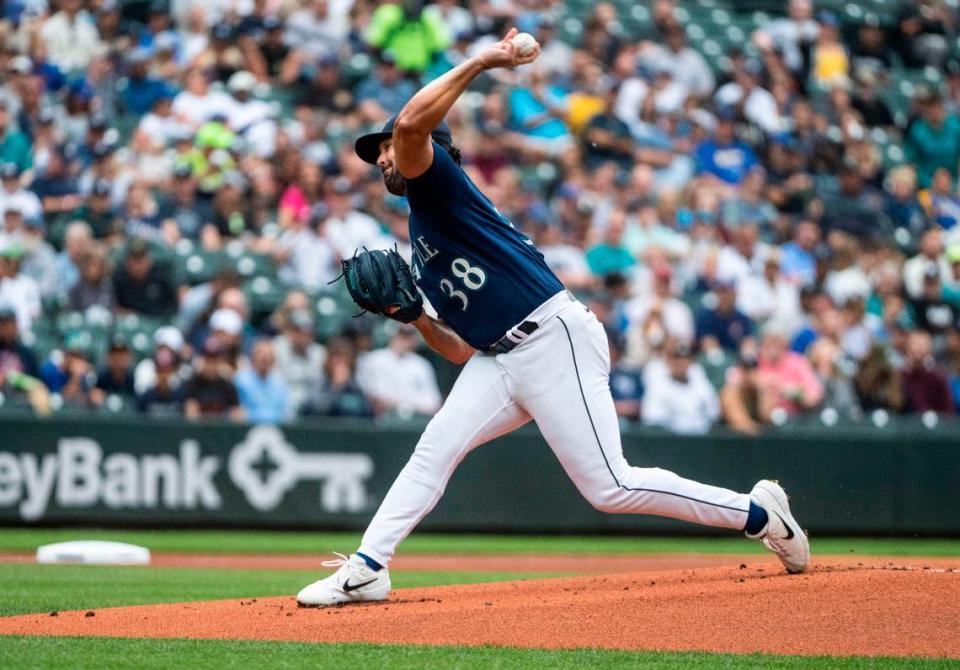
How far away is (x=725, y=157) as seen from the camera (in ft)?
49.9

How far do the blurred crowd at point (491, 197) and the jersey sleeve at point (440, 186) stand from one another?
6176mm

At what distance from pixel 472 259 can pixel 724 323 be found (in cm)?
784

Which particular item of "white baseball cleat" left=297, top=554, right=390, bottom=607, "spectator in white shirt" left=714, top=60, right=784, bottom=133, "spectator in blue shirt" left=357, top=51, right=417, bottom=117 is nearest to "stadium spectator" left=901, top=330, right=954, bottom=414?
"spectator in white shirt" left=714, top=60, right=784, bottom=133

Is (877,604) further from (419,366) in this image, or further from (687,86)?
(687,86)

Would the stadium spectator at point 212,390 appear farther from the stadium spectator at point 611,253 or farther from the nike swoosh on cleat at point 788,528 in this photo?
the nike swoosh on cleat at point 788,528

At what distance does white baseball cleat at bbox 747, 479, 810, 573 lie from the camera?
6137 mm

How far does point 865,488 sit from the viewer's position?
477 inches

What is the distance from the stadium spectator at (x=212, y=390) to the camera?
11500 mm

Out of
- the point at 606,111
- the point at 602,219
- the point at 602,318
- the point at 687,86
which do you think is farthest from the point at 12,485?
the point at 687,86

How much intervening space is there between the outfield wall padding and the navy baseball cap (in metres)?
5.71

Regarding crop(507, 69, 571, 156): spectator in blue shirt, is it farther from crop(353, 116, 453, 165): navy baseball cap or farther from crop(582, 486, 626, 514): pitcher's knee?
crop(582, 486, 626, 514): pitcher's knee

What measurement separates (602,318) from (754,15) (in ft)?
20.3

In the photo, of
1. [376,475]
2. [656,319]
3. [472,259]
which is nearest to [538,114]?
[656,319]

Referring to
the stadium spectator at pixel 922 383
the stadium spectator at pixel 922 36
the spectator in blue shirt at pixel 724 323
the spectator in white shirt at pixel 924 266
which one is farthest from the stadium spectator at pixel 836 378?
the stadium spectator at pixel 922 36
